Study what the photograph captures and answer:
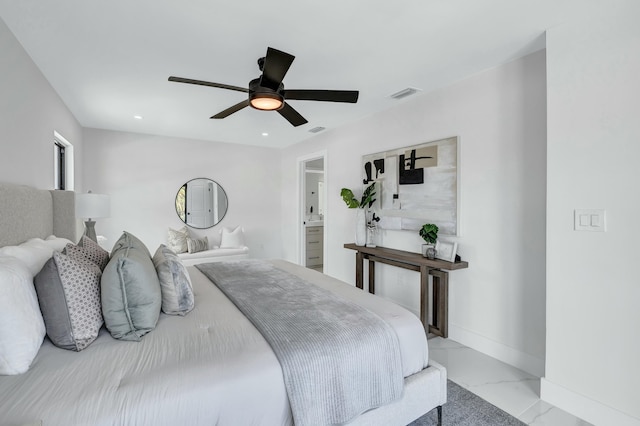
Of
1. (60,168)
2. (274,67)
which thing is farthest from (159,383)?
(60,168)

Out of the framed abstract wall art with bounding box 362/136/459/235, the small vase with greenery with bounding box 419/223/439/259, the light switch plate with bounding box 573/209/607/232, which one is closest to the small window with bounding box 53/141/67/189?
the framed abstract wall art with bounding box 362/136/459/235

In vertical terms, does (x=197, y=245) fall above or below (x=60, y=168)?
below

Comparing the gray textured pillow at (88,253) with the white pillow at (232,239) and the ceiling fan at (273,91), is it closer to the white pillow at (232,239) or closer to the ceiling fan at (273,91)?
the ceiling fan at (273,91)

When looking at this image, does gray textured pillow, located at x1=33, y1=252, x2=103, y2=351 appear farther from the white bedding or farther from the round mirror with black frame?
the round mirror with black frame

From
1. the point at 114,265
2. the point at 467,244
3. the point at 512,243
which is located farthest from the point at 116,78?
the point at 512,243

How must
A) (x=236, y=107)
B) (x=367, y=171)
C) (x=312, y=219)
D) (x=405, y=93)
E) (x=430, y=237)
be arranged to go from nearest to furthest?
(x=236, y=107)
(x=430, y=237)
(x=405, y=93)
(x=367, y=171)
(x=312, y=219)

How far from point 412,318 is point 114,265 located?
1.53 m

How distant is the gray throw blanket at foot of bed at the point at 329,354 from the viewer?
1288 mm

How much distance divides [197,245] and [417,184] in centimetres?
348

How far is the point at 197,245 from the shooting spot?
4973 millimetres

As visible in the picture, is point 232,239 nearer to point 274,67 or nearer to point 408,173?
point 408,173

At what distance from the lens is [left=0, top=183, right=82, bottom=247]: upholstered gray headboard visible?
1.76 m

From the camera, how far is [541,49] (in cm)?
232

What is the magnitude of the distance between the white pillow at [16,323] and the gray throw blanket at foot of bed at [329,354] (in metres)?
0.85
